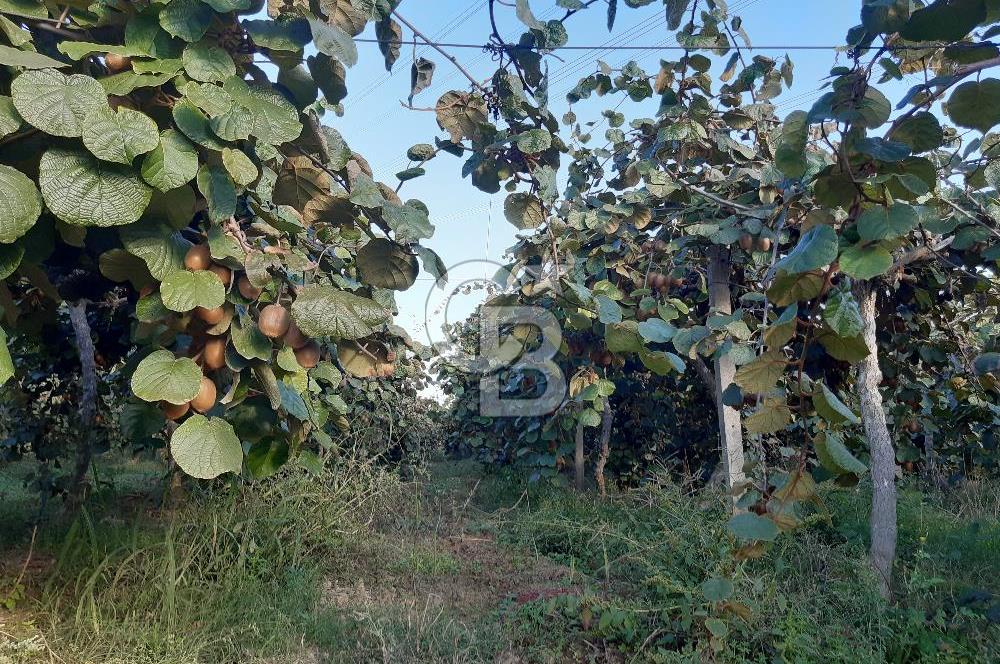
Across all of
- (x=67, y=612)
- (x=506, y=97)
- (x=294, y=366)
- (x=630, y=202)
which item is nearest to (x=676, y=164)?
(x=630, y=202)

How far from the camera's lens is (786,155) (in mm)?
1055

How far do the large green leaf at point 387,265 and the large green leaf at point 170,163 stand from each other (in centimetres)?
31

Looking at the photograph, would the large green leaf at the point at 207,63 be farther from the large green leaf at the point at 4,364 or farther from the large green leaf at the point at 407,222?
the large green leaf at the point at 4,364

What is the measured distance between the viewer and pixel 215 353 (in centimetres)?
122

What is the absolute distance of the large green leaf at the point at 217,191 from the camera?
1.10m

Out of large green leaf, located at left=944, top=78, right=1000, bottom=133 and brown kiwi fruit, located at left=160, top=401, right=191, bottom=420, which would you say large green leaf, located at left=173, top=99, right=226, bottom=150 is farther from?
large green leaf, located at left=944, top=78, right=1000, bottom=133

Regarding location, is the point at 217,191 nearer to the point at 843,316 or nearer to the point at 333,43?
the point at 333,43

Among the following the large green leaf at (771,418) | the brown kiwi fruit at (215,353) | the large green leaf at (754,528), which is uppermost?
the brown kiwi fruit at (215,353)

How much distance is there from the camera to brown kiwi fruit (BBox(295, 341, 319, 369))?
4.20 feet

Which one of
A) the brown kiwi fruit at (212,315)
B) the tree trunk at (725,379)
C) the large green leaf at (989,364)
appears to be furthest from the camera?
the tree trunk at (725,379)

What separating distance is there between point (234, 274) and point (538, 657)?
1787 millimetres

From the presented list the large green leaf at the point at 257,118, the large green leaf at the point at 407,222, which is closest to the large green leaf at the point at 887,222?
the large green leaf at the point at 407,222

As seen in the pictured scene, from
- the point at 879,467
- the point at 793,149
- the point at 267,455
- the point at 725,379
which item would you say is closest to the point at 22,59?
the point at 267,455

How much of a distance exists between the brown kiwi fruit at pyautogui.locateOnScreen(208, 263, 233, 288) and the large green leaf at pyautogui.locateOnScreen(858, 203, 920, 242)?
104cm
